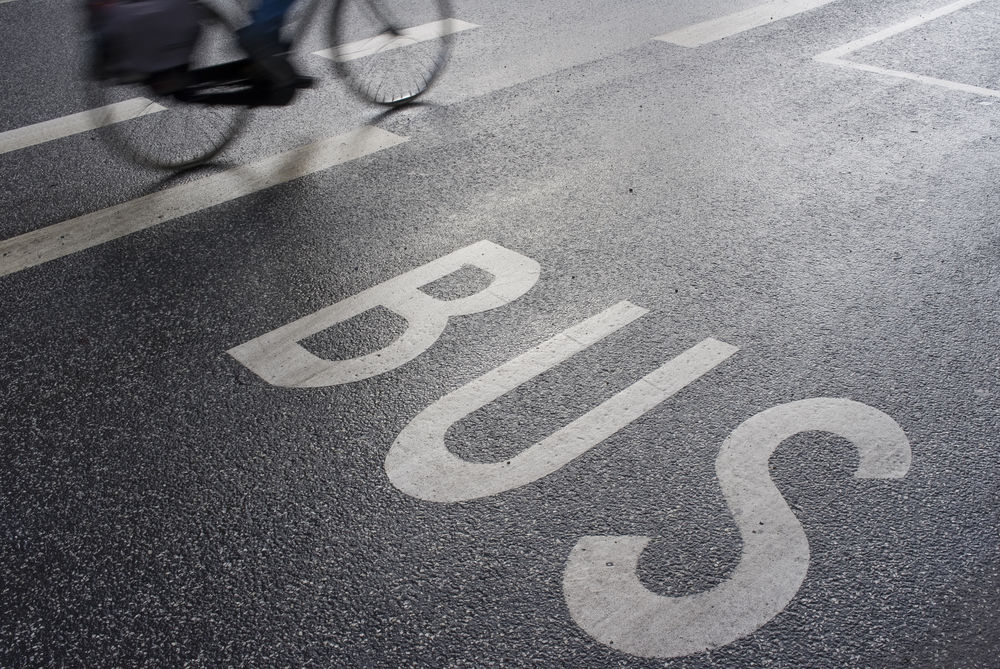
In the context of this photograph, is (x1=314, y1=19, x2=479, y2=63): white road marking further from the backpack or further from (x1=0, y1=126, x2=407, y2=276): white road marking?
the backpack

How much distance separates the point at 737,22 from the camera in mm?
7922

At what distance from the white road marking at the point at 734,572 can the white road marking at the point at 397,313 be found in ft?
4.29

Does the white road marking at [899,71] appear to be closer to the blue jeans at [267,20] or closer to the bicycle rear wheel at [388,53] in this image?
the bicycle rear wheel at [388,53]

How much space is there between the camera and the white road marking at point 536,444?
3.01 meters

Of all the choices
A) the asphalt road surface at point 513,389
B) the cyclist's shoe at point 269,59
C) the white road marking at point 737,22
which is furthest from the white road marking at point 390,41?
the white road marking at point 737,22

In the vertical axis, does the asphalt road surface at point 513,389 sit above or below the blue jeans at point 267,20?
below

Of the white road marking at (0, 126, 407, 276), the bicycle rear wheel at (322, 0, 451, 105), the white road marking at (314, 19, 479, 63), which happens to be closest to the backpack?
the white road marking at (0, 126, 407, 276)

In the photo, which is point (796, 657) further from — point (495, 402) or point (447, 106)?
point (447, 106)

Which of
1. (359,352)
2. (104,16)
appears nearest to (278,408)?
(359,352)

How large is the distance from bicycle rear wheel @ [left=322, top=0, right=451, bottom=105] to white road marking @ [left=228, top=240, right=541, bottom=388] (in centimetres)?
241

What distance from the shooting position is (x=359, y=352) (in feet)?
12.2

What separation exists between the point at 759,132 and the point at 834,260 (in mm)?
1732

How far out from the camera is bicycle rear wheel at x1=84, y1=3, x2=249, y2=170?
525 cm

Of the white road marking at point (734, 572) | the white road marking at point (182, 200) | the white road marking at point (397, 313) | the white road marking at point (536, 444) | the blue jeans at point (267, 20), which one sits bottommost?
the white road marking at point (734, 572)
